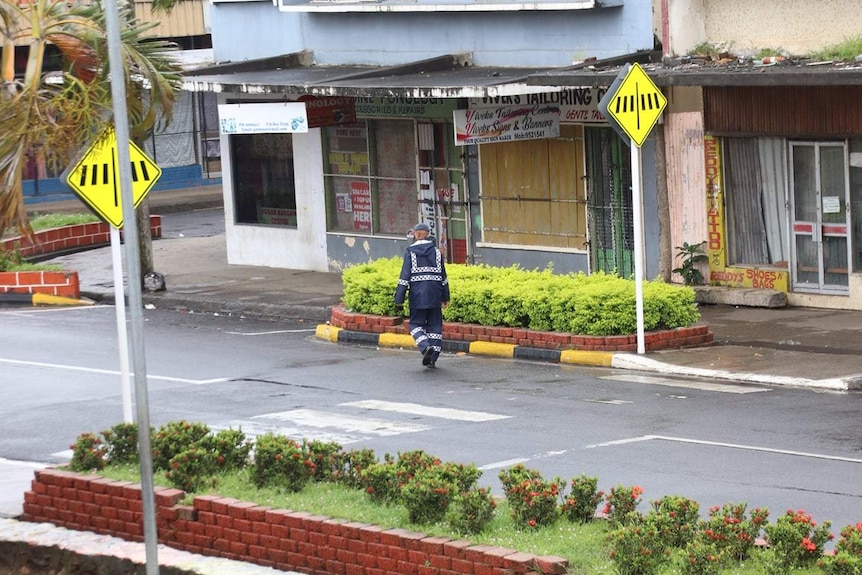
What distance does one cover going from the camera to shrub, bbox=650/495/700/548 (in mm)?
8328

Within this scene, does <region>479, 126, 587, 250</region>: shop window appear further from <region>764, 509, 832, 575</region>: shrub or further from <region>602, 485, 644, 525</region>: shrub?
<region>764, 509, 832, 575</region>: shrub

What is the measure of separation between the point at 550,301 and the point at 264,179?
12.0 m

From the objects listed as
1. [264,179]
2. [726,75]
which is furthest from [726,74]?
[264,179]

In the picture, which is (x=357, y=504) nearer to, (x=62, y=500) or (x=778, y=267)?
(x=62, y=500)

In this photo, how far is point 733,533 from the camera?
324 inches

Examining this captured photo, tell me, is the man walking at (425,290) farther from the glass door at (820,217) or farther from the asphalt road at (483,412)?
the glass door at (820,217)

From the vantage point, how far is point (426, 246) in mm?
18172

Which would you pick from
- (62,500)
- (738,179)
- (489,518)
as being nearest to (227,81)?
(738,179)

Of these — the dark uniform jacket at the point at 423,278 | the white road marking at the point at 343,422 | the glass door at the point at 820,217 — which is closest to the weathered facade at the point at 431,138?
the glass door at the point at 820,217

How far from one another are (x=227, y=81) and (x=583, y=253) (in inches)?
269

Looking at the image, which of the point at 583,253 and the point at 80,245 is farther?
the point at 80,245

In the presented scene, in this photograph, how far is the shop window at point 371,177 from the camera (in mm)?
26828

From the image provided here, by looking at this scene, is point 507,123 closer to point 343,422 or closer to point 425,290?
point 425,290

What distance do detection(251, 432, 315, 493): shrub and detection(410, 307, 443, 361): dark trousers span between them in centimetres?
742
